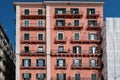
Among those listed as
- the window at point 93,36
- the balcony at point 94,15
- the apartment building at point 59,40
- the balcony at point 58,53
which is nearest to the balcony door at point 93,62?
the apartment building at point 59,40

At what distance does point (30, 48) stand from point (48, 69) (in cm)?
658

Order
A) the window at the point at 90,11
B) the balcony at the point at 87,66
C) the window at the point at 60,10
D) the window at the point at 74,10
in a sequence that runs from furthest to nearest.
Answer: the window at the point at 90,11 → the window at the point at 74,10 → the window at the point at 60,10 → the balcony at the point at 87,66

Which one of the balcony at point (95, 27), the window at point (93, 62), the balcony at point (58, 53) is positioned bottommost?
the window at point (93, 62)

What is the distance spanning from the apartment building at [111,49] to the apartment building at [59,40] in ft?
12.9

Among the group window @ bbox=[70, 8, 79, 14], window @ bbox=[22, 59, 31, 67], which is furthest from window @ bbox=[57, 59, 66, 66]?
window @ bbox=[70, 8, 79, 14]

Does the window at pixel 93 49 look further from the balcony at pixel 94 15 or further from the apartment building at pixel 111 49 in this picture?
the balcony at pixel 94 15

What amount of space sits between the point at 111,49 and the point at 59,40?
12.3 metres

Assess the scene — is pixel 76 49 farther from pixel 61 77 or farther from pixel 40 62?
pixel 40 62

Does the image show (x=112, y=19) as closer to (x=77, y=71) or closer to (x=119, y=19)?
(x=119, y=19)

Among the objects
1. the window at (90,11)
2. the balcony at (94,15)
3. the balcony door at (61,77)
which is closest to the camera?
the balcony door at (61,77)

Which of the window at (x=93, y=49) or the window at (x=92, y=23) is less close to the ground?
the window at (x=92, y=23)

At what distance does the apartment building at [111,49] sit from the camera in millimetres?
89562

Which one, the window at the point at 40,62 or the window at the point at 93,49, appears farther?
the window at the point at 93,49

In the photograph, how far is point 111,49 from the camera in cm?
9081
